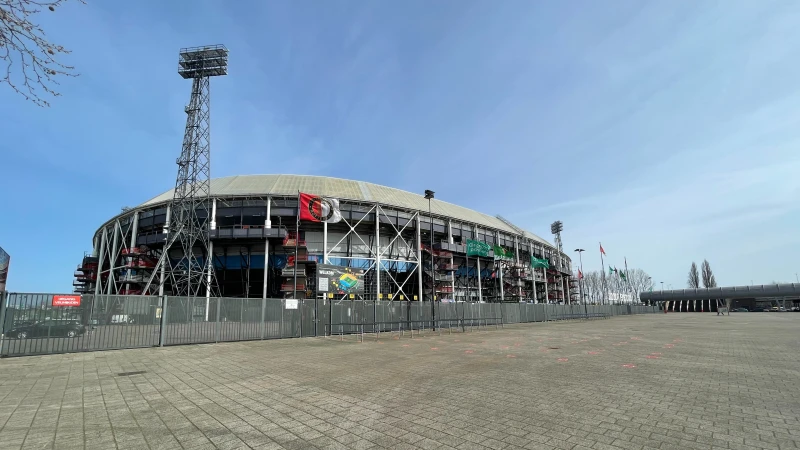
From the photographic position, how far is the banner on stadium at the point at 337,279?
23391mm

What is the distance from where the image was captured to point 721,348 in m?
15.8

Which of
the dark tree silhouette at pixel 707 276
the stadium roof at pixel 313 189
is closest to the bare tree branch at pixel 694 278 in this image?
the dark tree silhouette at pixel 707 276

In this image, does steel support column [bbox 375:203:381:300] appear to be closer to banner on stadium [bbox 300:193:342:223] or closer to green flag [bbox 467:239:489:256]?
banner on stadium [bbox 300:193:342:223]

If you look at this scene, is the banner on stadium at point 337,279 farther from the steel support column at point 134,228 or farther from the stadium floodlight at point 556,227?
the stadium floodlight at point 556,227

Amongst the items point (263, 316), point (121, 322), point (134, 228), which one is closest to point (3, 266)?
point (121, 322)

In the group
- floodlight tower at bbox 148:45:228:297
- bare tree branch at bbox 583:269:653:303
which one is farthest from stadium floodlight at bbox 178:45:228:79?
bare tree branch at bbox 583:269:653:303

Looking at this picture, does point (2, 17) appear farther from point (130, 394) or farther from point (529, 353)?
point (529, 353)

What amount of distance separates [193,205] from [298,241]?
45.7 feet

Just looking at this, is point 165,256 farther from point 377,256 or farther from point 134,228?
point 377,256

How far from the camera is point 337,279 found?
24.3m

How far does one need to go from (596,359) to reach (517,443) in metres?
Answer: 9.23

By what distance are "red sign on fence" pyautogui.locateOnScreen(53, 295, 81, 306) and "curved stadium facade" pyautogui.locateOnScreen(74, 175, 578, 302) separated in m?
26.5

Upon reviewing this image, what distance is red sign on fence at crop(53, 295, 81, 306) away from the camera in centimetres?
1439

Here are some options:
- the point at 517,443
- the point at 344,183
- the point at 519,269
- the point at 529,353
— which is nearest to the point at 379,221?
the point at 344,183
